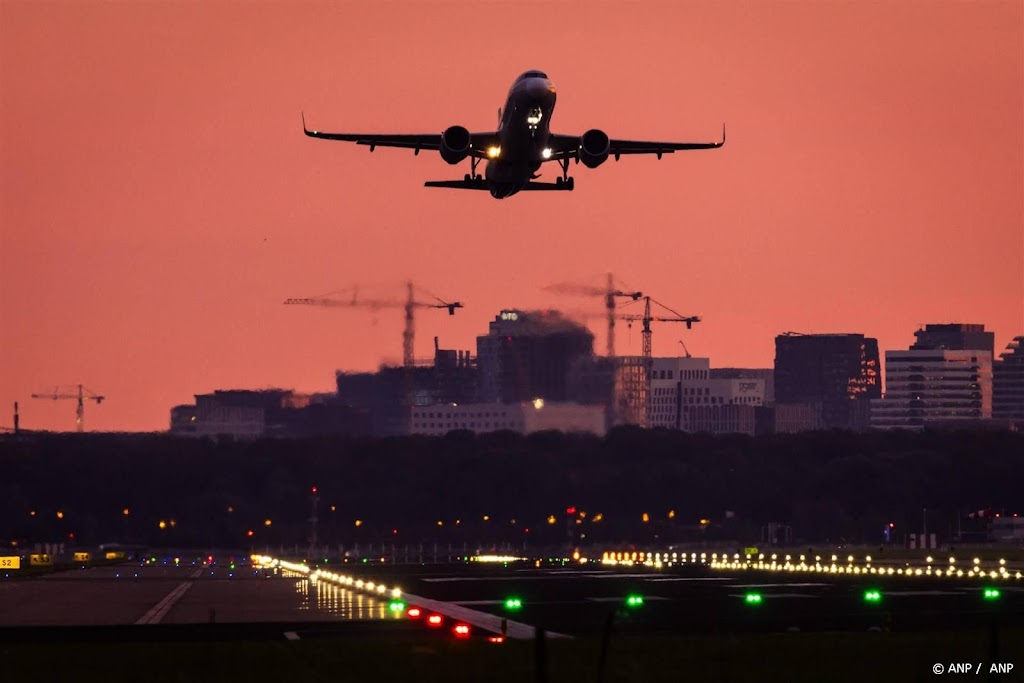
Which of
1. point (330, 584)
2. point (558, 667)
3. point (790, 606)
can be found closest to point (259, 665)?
point (558, 667)

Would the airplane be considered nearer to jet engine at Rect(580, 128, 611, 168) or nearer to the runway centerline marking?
jet engine at Rect(580, 128, 611, 168)

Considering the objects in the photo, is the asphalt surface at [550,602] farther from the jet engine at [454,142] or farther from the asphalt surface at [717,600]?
the jet engine at [454,142]

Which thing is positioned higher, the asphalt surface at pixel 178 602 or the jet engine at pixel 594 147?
the jet engine at pixel 594 147

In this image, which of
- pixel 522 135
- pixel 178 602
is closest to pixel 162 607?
pixel 178 602

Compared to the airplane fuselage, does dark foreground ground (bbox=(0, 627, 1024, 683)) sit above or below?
below

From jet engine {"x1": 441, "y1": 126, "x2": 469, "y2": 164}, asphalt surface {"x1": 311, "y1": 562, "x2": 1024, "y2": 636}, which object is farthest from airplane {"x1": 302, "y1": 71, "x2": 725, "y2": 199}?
asphalt surface {"x1": 311, "y1": 562, "x2": 1024, "y2": 636}

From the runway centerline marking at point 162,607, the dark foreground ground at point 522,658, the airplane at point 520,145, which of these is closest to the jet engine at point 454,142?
the airplane at point 520,145

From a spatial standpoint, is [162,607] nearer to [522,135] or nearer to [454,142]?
[454,142]
